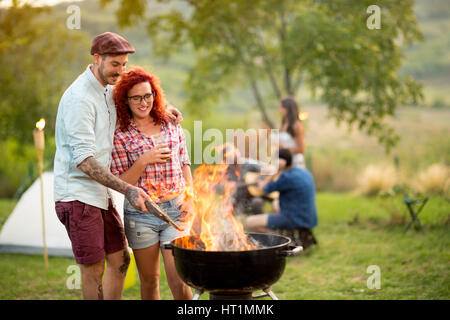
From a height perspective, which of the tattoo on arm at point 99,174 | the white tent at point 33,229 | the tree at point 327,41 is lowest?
the white tent at point 33,229

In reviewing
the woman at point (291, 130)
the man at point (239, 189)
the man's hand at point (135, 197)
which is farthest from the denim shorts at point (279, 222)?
the man's hand at point (135, 197)

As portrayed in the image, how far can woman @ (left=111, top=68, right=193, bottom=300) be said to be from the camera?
3.04 meters

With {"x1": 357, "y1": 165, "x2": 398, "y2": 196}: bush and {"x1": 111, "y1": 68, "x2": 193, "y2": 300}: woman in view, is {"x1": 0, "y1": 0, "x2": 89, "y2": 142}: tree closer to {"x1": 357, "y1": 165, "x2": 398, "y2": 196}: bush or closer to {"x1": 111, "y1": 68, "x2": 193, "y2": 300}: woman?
{"x1": 111, "y1": 68, "x2": 193, "y2": 300}: woman

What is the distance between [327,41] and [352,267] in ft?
10.8

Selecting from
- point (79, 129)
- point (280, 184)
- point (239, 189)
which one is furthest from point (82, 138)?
point (239, 189)

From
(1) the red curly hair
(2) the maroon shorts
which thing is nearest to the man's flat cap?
(1) the red curly hair

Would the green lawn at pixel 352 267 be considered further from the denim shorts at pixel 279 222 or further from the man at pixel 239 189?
the man at pixel 239 189

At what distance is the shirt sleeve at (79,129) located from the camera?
108 inches

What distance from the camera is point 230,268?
2668mm

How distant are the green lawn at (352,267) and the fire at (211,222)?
5.63 feet

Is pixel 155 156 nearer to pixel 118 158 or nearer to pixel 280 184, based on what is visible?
pixel 118 158

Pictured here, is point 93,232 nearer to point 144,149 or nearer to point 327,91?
point 144,149

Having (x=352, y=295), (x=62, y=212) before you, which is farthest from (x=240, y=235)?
(x=352, y=295)

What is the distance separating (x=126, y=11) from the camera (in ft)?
Result: 26.3
